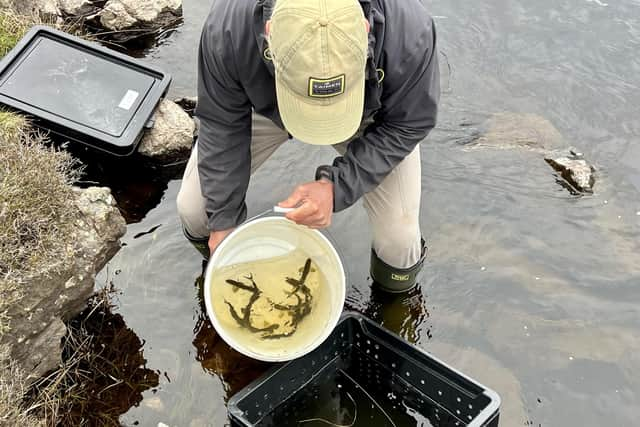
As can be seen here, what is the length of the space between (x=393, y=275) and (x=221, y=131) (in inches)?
44.3

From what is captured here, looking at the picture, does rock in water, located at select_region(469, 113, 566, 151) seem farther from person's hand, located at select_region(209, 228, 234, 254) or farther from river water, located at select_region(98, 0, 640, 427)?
person's hand, located at select_region(209, 228, 234, 254)

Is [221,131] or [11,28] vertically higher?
[221,131]

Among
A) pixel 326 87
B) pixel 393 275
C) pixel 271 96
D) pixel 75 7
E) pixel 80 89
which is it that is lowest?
pixel 393 275

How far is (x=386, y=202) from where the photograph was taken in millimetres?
2971

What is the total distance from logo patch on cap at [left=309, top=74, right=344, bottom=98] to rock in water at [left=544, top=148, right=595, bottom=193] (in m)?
2.42

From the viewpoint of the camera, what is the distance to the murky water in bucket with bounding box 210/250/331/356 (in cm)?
275

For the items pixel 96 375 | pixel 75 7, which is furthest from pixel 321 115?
pixel 75 7

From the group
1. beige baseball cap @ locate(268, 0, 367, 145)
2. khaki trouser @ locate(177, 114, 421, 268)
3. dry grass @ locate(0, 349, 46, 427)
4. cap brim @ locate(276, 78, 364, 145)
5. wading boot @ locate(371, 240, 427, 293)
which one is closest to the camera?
beige baseball cap @ locate(268, 0, 367, 145)

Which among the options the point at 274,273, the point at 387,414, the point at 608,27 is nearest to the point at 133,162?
the point at 274,273

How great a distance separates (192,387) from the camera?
301 cm

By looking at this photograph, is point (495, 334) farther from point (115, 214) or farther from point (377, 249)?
point (115, 214)

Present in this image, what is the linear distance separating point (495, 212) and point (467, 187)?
0.78ft

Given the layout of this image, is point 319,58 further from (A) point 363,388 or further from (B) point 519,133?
(B) point 519,133

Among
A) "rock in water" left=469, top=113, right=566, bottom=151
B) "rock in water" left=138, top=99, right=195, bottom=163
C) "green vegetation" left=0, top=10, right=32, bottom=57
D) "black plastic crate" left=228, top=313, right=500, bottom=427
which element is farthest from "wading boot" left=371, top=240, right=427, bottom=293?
"green vegetation" left=0, top=10, right=32, bottom=57
